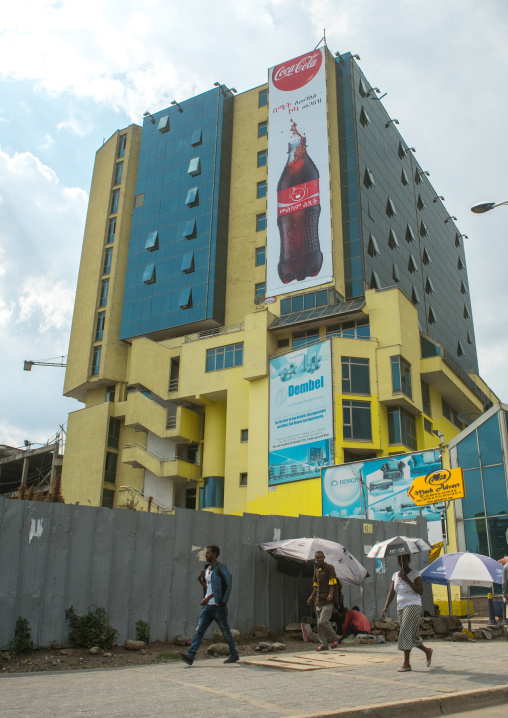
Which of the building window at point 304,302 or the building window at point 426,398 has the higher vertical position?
the building window at point 304,302

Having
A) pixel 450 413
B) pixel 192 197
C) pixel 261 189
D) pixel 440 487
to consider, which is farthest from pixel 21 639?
pixel 192 197

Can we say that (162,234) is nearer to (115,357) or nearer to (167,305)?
(167,305)

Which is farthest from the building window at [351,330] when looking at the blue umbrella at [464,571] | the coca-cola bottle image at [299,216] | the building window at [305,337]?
the blue umbrella at [464,571]

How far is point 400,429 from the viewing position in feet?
139

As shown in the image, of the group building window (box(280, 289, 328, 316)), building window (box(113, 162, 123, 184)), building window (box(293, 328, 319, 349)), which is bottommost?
building window (box(293, 328, 319, 349))

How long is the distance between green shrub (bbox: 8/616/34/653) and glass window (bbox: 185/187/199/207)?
52.2m

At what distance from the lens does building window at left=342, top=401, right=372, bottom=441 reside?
135ft

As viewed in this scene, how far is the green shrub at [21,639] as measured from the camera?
10117 millimetres

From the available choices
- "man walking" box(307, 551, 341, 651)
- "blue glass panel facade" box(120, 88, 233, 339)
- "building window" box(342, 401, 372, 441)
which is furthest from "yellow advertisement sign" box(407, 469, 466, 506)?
"blue glass panel facade" box(120, 88, 233, 339)

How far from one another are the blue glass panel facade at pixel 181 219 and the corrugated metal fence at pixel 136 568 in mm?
40391

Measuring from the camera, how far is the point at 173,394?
51.8 metres

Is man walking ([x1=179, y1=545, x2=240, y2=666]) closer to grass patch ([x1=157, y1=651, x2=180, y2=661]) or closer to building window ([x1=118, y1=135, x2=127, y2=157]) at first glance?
grass patch ([x1=157, y1=651, x2=180, y2=661])

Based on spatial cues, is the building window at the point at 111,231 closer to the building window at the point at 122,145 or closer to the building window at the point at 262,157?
the building window at the point at 122,145

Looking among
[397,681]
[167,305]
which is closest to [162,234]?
[167,305]
